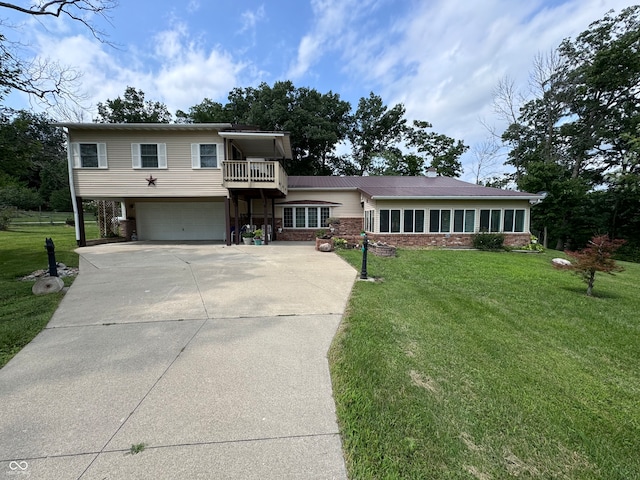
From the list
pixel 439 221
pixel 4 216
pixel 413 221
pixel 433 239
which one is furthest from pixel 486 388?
pixel 4 216

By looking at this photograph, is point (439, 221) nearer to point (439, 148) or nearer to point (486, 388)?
point (486, 388)

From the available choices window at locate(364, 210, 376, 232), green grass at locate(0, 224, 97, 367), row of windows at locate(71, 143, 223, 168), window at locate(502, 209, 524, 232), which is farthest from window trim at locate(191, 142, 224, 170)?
window at locate(502, 209, 524, 232)

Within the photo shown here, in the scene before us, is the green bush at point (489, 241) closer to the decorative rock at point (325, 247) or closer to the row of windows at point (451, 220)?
the row of windows at point (451, 220)

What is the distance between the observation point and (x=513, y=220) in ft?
46.6

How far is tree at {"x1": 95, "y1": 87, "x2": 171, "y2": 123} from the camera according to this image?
1211 inches

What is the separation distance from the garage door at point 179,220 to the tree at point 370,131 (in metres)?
19.5

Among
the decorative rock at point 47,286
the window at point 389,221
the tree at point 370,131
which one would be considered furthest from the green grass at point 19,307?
the tree at point 370,131

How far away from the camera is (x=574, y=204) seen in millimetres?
19641

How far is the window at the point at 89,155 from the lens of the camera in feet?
42.4

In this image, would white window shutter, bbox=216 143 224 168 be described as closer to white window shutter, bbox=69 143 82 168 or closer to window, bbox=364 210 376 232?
white window shutter, bbox=69 143 82 168

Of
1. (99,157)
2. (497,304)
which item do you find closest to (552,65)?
(497,304)

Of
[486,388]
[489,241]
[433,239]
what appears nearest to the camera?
[486,388]

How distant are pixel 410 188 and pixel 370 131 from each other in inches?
740

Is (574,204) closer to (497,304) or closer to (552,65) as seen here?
(552,65)
